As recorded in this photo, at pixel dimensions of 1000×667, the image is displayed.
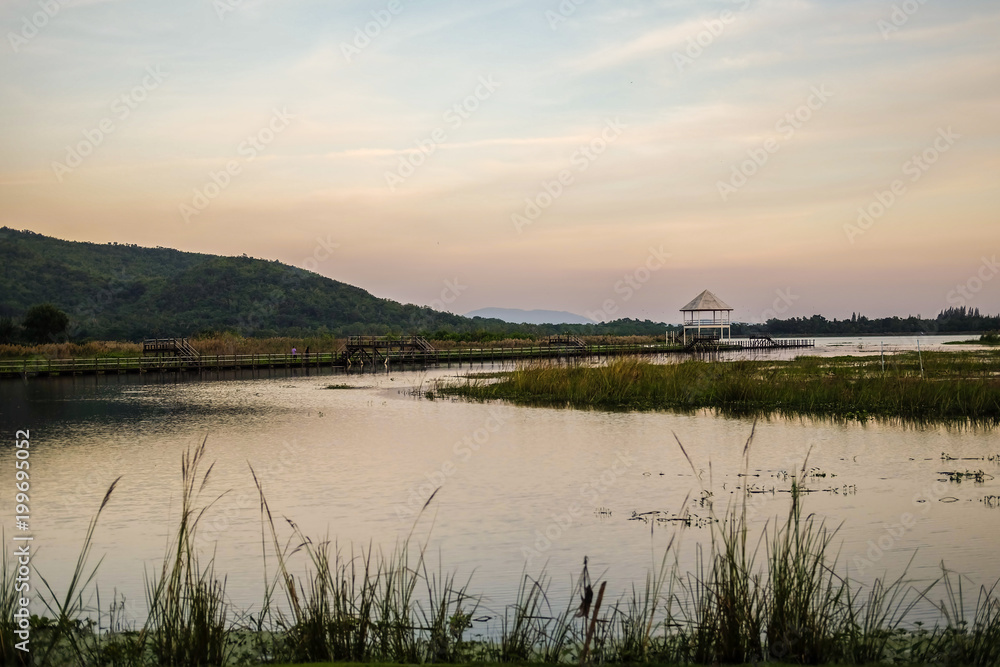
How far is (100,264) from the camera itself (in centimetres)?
14500

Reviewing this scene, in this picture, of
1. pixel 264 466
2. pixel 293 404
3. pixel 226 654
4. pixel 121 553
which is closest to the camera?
pixel 226 654

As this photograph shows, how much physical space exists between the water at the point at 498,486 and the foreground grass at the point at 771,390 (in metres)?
2.45

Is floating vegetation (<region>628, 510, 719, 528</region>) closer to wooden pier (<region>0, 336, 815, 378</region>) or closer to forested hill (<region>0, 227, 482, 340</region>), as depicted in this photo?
wooden pier (<region>0, 336, 815, 378</region>)

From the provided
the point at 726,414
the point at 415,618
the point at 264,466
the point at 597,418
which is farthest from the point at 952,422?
the point at 415,618

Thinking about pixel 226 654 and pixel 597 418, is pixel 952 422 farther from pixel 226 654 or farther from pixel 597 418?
pixel 226 654

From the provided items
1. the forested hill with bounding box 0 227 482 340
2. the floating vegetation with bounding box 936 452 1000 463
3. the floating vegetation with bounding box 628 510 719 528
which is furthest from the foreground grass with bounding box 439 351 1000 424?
the forested hill with bounding box 0 227 482 340

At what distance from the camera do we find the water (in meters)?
9.38

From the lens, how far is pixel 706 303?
7862cm

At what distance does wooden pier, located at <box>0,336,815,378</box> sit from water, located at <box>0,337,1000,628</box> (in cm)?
2316

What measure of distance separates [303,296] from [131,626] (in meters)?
130

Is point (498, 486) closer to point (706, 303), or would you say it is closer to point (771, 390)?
point (771, 390)

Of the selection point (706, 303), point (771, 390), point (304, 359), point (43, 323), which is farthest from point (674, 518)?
point (43, 323)

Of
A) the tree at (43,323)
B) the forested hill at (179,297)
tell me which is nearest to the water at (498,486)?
the tree at (43,323)

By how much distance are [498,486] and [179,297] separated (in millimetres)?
120724
